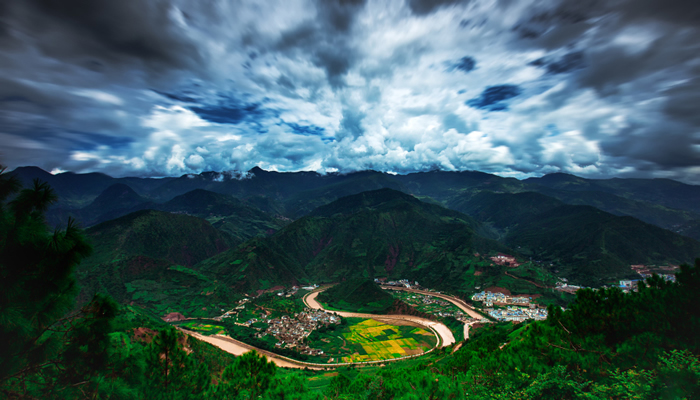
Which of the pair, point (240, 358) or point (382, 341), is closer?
point (240, 358)

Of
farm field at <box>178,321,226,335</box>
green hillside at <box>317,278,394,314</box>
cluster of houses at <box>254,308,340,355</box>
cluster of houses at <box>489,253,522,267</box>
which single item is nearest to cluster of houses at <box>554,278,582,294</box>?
cluster of houses at <box>489,253,522,267</box>

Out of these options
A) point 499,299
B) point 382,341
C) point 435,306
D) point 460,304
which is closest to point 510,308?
point 499,299

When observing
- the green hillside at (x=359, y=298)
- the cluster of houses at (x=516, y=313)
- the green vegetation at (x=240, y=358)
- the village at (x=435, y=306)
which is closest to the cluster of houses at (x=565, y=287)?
the cluster of houses at (x=516, y=313)

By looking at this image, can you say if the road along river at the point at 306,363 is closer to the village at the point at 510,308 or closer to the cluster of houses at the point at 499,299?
the village at the point at 510,308

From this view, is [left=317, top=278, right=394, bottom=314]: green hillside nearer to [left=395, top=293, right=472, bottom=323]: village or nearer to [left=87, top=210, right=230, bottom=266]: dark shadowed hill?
[left=395, top=293, right=472, bottom=323]: village

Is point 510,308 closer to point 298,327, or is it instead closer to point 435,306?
point 435,306

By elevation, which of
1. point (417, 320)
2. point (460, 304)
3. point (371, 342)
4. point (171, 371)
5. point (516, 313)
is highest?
point (171, 371)

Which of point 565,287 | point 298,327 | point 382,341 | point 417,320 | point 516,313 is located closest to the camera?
point 382,341

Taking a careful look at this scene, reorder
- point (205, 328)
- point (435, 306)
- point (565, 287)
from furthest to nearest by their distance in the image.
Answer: point (565, 287)
point (435, 306)
point (205, 328)

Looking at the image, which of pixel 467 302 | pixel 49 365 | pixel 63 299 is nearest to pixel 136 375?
pixel 49 365
